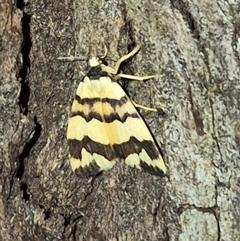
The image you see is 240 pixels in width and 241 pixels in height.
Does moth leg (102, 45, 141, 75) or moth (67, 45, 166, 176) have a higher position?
moth leg (102, 45, 141, 75)

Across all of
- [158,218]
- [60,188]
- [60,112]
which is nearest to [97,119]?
[60,112]

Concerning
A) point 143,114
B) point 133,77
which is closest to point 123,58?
point 133,77

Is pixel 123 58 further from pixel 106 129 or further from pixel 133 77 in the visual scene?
pixel 106 129

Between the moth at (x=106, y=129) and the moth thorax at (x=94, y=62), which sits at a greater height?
the moth thorax at (x=94, y=62)

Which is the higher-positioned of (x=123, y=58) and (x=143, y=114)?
(x=123, y=58)

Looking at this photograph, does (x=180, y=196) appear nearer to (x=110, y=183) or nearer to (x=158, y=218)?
(x=158, y=218)
